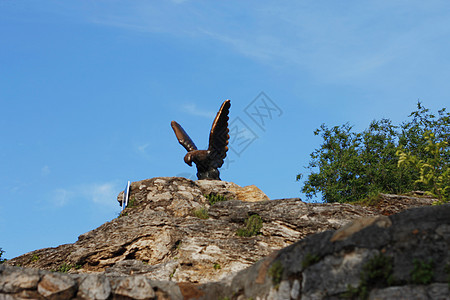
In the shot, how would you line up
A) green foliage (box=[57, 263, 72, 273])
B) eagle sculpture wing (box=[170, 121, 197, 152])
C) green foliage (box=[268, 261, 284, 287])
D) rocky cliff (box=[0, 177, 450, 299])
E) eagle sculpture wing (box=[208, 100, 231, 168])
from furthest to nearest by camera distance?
eagle sculpture wing (box=[170, 121, 197, 152]) → eagle sculpture wing (box=[208, 100, 231, 168]) → green foliage (box=[57, 263, 72, 273]) → green foliage (box=[268, 261, 284, 287]) → rocky cliff (box=[0, 177, 450, 299])

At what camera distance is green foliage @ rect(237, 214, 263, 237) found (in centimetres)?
1440

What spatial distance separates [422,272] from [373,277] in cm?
64

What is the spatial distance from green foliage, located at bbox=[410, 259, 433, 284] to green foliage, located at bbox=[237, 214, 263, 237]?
843 centimetres

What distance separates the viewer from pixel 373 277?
6.33 m

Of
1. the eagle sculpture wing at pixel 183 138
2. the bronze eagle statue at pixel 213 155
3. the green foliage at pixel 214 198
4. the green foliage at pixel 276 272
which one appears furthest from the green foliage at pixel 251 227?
the green foliage at pixel 276 272

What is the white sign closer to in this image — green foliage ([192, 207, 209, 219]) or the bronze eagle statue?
green foliage ([192, 207, 209, 219])

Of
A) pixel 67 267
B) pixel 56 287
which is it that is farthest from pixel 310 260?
pixel 67 267

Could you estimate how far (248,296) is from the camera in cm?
741

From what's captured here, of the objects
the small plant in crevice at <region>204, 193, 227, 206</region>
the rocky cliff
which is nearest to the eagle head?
the rocky cliff

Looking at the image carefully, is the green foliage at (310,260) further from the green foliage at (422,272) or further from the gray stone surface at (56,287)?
the gray stone surface at (56,287)

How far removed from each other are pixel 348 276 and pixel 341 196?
62.0ft

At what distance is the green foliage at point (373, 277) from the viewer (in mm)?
6270

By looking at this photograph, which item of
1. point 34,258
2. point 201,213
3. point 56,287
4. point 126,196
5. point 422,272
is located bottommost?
point 422,272

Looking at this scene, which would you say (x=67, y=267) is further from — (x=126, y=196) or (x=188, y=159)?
(x=188, y=159)
